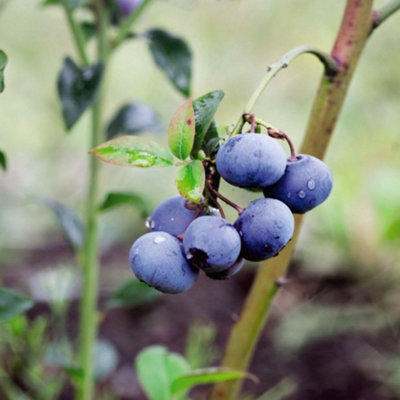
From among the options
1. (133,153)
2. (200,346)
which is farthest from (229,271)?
(200,346)

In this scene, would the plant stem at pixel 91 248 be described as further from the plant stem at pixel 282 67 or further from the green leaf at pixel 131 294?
the plant stem at pixel 282 67

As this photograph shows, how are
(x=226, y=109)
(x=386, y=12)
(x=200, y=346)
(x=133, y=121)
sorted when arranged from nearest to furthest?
(x=386, y=12) < (x=133, y=121) < (x=200, y=346) < (x=226, y=109)

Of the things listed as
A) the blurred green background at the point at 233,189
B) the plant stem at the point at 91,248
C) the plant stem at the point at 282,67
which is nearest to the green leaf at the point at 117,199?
the plant stem at the point at 91,248

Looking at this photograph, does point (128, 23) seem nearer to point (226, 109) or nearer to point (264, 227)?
point (264, 227)

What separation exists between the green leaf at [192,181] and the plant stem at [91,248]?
1.74 ft

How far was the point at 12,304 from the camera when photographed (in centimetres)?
90

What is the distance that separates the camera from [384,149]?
296 centimetres

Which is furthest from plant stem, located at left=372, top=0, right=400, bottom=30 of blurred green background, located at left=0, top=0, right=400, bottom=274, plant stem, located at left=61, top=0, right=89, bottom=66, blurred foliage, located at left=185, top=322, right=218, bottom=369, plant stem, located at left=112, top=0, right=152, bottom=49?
→ blurred green background, located at left=0, top=0, right=400, bottom=274

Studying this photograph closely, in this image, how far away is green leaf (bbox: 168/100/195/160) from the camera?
1.98 ft

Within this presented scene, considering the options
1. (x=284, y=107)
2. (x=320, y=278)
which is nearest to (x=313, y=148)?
(x=320, y=278)

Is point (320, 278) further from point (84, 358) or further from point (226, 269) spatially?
Result: point (226, 269)

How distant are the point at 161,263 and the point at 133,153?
0.38 feet

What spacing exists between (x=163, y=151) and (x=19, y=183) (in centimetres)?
241

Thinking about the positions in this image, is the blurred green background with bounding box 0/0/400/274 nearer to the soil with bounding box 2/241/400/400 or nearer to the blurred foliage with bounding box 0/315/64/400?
the soil with bounding box 2/241/400/400
